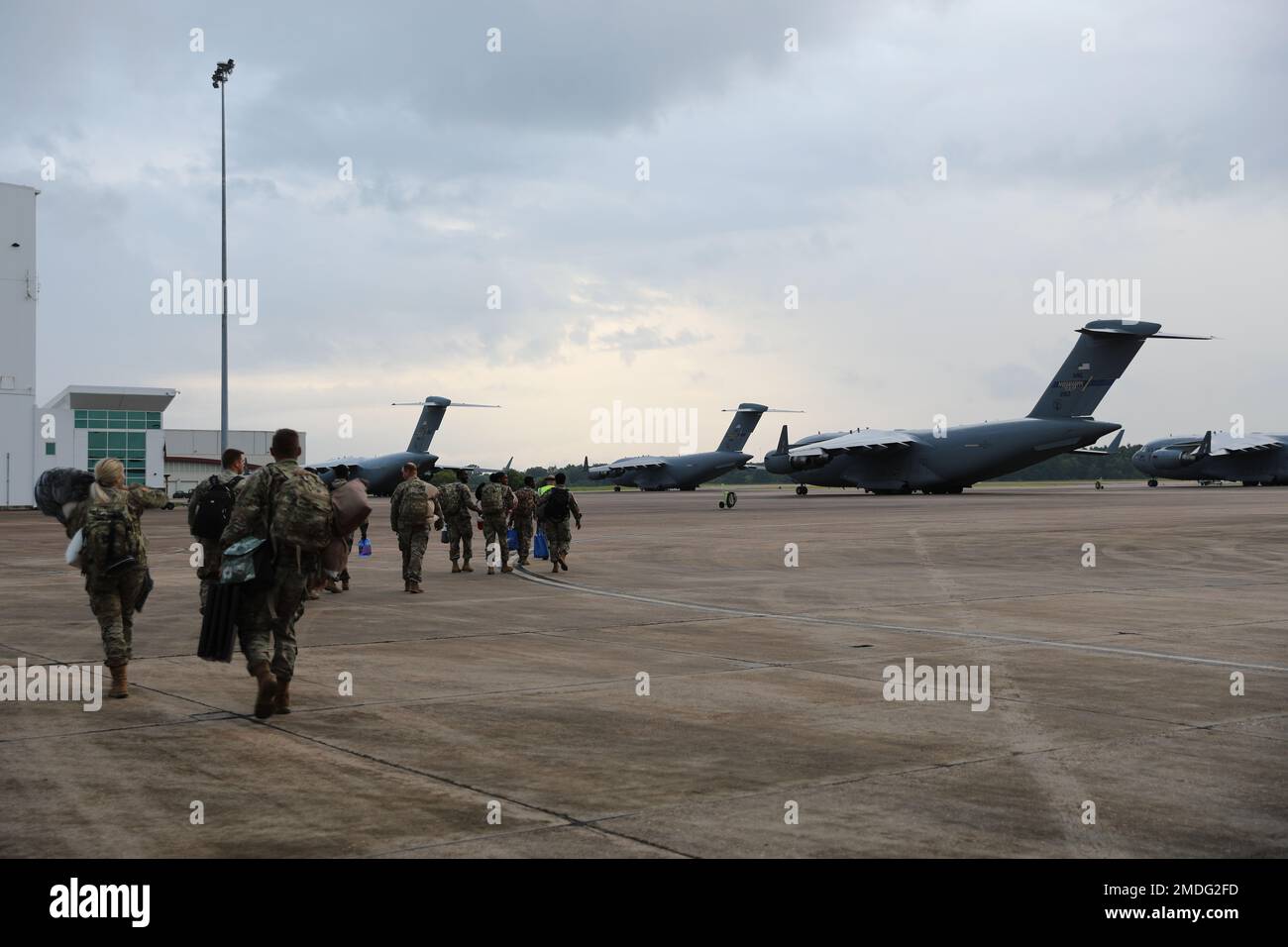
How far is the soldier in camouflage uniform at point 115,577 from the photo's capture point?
9.48 metres

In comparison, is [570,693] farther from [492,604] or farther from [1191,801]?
[492,604]

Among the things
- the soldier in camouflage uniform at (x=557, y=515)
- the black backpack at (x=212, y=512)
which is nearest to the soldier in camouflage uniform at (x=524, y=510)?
the soldier in camouflage uniform at (x=557, y=515)

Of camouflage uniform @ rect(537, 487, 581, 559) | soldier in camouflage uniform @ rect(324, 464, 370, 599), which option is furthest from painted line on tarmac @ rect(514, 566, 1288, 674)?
soldier in camouflage uniform @ rect(324, 464, 370, 599)

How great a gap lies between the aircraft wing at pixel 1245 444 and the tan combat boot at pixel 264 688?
267ft

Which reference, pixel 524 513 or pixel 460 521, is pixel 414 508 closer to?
pixel 460 521

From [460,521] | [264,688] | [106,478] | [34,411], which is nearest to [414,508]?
[460,521]

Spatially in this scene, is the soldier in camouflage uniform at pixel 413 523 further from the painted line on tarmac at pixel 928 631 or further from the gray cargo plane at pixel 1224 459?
the gray cargo plane at pixel 1224 459

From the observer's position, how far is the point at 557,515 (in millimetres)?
21625

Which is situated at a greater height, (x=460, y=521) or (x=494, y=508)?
(x=494, y=508)

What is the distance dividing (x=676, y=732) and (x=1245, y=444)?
81.5 meters

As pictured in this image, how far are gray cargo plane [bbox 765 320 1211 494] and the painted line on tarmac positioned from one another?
50.7 meters

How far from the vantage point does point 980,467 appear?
6731cm
